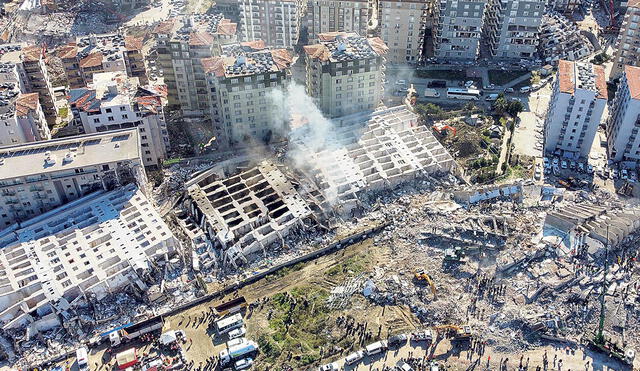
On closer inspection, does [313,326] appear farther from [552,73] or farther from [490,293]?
[552,73]

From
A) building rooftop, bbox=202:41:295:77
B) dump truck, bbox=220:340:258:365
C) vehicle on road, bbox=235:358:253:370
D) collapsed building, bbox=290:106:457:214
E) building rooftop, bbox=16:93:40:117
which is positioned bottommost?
vehicle on road, bbox=235:358:253:370

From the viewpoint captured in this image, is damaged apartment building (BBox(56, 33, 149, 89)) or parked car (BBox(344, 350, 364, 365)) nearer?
parked car (BBox(344, 350, 364, 365))

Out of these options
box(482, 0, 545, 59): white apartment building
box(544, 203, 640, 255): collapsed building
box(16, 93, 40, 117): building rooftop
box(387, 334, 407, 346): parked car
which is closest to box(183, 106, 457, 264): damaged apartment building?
box(544, 203, 640, 255): collapsed building

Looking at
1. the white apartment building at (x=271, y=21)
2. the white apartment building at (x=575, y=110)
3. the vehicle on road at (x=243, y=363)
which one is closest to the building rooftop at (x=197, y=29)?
the white apartment building at (x=271, y=21)

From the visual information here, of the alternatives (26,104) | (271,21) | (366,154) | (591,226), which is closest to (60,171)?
(26,104)

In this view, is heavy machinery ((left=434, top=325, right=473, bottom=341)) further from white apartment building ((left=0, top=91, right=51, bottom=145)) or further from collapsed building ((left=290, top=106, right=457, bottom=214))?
white apartment building ((left=0, top=91, right=51, bottom=145))
